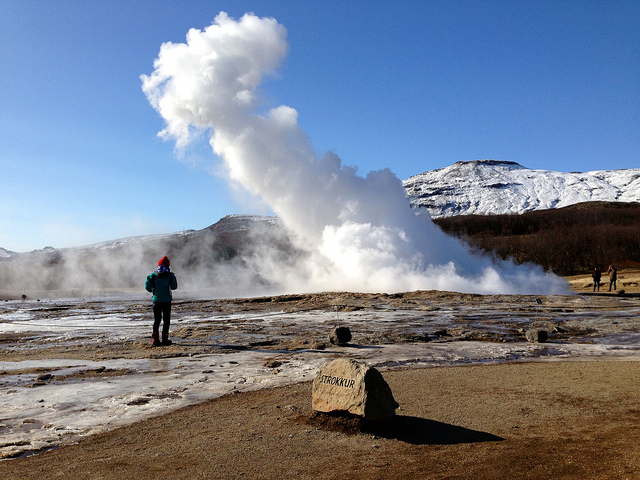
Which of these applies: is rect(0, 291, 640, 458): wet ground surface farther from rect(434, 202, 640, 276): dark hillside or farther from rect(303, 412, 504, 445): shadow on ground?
rect(434, 202, 640, 276): dark hillside

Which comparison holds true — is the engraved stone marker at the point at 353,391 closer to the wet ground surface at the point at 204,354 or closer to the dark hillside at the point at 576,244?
the wet ground surface at the point at 204,354

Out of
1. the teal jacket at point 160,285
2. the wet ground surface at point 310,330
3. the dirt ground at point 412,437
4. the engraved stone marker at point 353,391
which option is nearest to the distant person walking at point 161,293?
the teal jacket at point 160,285

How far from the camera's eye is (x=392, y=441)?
4.46 m

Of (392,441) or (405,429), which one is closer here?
(392,441)

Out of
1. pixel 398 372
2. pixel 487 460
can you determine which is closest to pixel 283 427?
Answer: pixel 487 460

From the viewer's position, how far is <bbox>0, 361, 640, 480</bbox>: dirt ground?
3.77m

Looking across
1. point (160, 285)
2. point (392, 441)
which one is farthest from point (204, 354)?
point (392, 441)

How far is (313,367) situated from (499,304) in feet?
59.7

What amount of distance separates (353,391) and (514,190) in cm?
18208

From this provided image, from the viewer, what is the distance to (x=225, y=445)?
438 cm

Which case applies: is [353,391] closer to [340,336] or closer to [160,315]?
[340,336]

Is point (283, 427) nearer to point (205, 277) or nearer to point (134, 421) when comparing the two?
point (134, 421)

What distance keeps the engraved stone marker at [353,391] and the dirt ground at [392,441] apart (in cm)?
14

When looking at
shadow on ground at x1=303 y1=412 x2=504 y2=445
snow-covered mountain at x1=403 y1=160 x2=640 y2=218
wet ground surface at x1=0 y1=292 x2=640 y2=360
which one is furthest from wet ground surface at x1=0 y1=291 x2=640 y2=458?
snow-covered mountain at x1=403 y1=160 x2=640 y2=218
